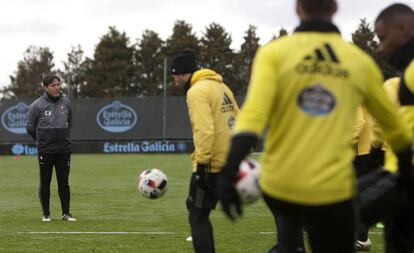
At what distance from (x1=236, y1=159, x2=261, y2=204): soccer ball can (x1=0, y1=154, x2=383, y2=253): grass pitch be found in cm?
434

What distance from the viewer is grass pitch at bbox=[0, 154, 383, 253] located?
8.95m

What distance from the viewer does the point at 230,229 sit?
10156 mm

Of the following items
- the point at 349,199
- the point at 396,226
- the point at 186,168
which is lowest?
the point at 186,168

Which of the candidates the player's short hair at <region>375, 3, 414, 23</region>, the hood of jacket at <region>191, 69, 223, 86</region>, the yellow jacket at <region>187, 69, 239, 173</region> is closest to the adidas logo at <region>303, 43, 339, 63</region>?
the player's short hair at <region>375, 3, 414, 23</region>

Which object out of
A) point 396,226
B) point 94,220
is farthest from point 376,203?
point 94,220

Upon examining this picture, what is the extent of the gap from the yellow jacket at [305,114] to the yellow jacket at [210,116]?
8.08 ft

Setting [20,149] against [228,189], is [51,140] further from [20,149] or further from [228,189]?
[20,149]

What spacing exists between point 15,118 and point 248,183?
32407 mm

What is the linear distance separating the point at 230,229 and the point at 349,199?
623cm

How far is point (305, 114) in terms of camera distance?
3879 mm

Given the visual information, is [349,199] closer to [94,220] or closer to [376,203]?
[376,203]

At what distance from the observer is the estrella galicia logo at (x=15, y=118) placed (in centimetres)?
3522

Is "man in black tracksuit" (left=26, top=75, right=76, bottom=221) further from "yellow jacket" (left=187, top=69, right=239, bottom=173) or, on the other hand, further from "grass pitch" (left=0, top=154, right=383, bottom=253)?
"yellow jacket" (left=187, top=69, right=239, bottom=173)

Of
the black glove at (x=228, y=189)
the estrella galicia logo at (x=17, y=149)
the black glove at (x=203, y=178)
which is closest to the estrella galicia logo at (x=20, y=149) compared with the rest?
the estrella galicia logo at (x=17, y=149)
